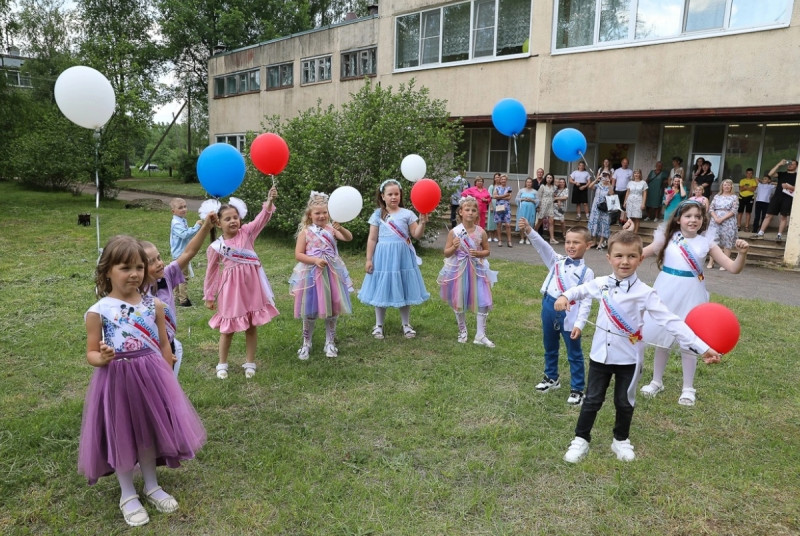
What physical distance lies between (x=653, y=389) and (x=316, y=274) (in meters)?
3.14

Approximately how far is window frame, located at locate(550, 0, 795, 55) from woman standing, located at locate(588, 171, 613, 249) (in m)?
2.94

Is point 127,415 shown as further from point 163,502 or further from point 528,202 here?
point 528,202

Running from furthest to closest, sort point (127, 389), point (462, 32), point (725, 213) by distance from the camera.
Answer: point (462, 32) → point (725, 213) → point (127, 389)

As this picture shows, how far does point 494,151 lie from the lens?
1705 cm

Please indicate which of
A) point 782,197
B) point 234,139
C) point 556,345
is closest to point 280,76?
point 234,139

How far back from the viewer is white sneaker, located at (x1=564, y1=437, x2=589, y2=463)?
3.44m

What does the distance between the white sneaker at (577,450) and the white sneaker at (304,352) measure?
2.63 m

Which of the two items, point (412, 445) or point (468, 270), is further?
point (468, 270)

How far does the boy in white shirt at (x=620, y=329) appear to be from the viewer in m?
3.30

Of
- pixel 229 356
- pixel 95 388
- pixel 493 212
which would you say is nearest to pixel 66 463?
pixel 95 388

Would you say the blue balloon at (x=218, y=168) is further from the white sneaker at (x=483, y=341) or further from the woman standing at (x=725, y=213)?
the woman standing at (x=725, y=213)

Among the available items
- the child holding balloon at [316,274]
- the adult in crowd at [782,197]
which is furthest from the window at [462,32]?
the child holding balloon at [316,274]

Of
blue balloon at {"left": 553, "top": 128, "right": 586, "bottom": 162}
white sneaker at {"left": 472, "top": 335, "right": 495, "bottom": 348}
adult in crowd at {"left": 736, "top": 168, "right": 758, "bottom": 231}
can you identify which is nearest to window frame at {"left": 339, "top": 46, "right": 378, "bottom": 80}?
adult in crowd at {"left": 736, "top": 168, "right": 758, "bottom": 231}

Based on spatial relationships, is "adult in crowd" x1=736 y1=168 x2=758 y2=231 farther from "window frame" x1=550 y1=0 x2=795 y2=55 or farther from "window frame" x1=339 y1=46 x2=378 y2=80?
"window frame" x1=339 y1=46 x2=378 y2=80
